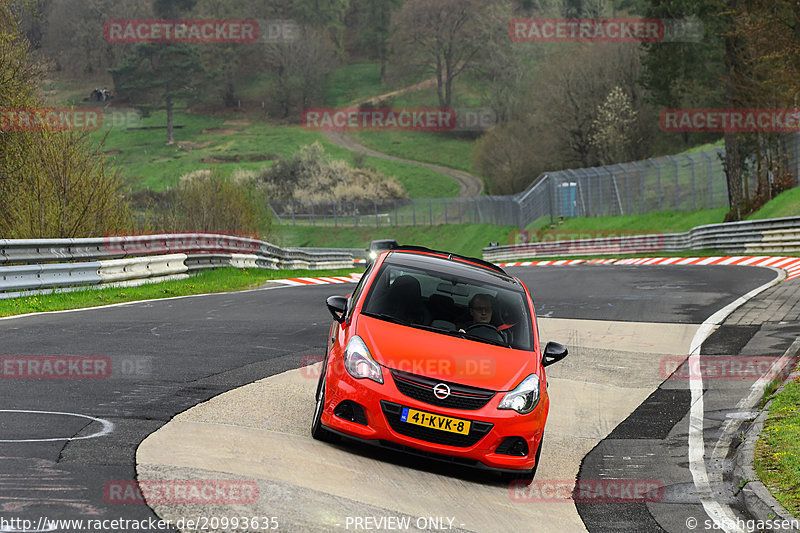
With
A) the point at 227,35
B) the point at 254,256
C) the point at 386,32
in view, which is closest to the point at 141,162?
the point at 227,35

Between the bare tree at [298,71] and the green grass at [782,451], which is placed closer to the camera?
the green grass at [782,451]

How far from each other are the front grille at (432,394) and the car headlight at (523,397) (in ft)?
0.59

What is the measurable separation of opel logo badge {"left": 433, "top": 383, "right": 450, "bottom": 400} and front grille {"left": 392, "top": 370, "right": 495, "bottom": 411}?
0.02 meters

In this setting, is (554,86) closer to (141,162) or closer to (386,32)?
(141,162)

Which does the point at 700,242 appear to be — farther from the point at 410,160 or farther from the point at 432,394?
the point at 410,160

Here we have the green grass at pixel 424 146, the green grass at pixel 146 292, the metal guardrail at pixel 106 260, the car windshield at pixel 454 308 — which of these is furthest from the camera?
the green grass at pixel 424 146

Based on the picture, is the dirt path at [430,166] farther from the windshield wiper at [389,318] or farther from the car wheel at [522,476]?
the car wheel at [522,476]

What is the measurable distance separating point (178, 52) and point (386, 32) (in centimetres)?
4461

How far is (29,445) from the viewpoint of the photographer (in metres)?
6.96

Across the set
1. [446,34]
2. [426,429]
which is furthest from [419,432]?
[446,34]

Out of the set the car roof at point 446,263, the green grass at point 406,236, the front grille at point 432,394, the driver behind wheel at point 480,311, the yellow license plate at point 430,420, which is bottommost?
the green grass at point 406,236

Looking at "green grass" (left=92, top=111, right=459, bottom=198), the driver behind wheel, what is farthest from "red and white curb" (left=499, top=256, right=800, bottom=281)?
"green grass" (left=92, top=111, right=459, bottom=198)

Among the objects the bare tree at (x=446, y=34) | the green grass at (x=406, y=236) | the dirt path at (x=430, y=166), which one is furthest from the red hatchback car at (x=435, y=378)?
the bare tree at (x=446, y=34)

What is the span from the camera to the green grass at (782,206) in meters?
37.1
